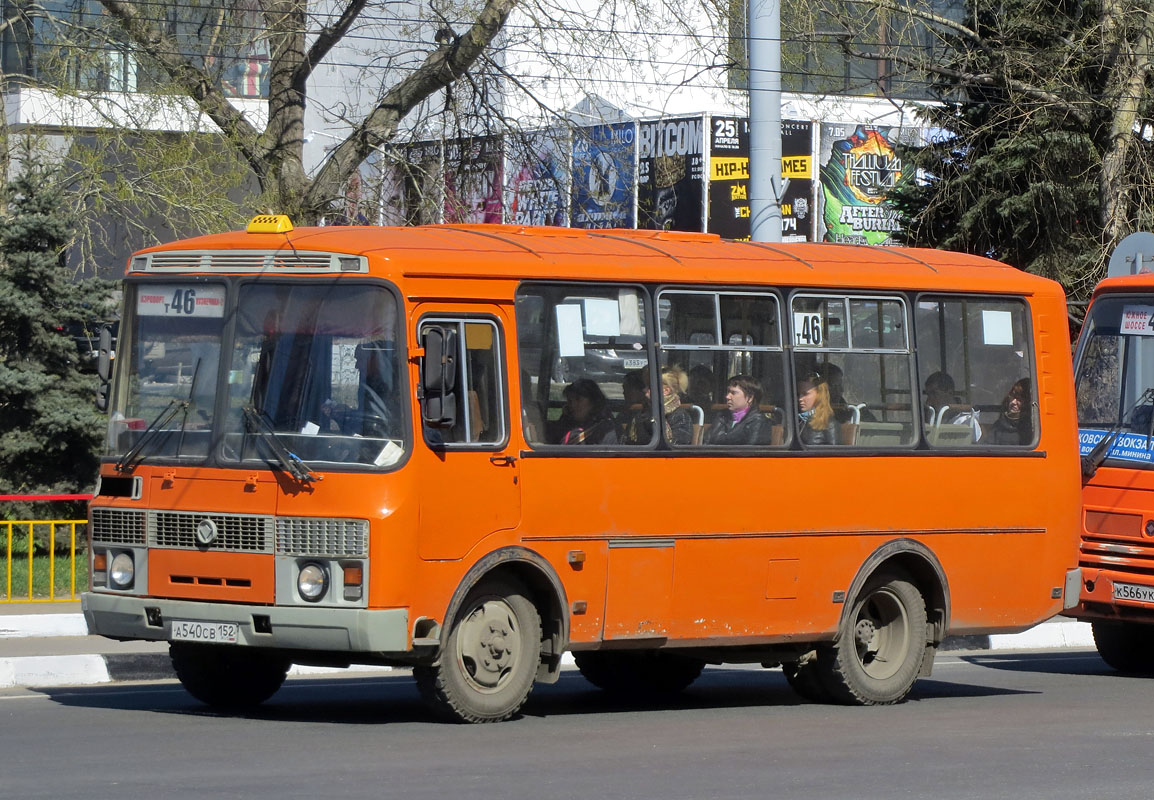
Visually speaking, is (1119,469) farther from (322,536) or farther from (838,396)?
(322,536)

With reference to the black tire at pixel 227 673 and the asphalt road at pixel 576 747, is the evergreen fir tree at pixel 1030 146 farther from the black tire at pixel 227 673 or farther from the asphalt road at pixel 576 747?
the black tire at pixel 227 673

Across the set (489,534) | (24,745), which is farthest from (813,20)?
(24,745)

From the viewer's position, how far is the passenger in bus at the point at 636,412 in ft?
34.2

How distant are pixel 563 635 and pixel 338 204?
1130 cm

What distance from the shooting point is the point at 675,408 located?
10648 millimetres

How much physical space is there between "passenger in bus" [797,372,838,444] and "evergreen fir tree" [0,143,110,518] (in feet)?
32.5

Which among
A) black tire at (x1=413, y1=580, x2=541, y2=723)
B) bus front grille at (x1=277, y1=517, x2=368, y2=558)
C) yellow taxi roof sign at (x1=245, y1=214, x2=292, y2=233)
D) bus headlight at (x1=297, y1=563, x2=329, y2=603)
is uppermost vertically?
yellow taxi roof sign at (x1=245, y1=214, x2=292, y2=233)

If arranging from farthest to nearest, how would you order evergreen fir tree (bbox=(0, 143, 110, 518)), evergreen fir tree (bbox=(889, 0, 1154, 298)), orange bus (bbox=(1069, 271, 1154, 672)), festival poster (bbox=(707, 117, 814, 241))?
festival poster (bbox=(707, 117, 814, 241)) → evergreen fir tree (bbox=(889, 0, 1154, 298)) → evergreen fir tree (bbox=(0, 143, 110, 518)) → orange bus (bbox=(1069, 271, 1154, 672))

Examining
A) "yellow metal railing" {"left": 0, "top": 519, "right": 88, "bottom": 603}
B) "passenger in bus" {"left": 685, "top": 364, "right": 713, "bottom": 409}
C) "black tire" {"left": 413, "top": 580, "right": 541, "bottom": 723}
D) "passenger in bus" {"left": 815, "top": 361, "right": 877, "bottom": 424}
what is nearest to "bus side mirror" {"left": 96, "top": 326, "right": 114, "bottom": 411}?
"black tire" {"left": 413, "top": 580, "right": 541, "bottom": 723}

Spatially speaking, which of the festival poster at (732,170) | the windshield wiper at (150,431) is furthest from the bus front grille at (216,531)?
the festival poster at (732,170)

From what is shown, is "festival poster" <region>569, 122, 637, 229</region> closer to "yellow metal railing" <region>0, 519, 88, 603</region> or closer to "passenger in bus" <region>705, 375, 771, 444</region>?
"yellow metal railing" <region>0, 519, 88, 603</region>

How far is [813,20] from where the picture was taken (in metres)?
20.2

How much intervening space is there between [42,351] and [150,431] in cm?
1022

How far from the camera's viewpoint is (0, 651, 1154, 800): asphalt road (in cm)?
793
